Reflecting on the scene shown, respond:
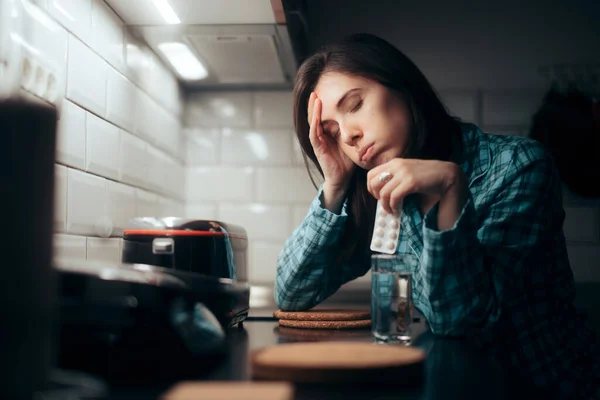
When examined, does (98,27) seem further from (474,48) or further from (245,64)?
(474,48)

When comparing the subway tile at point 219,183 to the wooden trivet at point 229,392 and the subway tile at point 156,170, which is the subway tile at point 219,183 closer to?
the subway tile at point 156,170

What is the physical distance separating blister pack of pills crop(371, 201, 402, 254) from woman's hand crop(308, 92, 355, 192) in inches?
9.2

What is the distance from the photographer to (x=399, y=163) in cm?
90

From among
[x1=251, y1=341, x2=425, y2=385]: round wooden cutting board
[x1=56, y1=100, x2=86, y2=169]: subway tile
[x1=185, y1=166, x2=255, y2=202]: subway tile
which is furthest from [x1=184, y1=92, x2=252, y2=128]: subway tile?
[x1=251, y1=341, x2=425, y2=385]: round wooden cutting board

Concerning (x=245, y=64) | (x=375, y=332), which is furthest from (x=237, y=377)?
(x=245, y=64)

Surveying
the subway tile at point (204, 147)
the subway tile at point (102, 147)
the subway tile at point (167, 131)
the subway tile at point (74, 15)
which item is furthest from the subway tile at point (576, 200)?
the subway tile at point (74, 15)

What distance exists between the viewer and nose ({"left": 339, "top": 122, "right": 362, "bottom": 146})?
49.9 inches

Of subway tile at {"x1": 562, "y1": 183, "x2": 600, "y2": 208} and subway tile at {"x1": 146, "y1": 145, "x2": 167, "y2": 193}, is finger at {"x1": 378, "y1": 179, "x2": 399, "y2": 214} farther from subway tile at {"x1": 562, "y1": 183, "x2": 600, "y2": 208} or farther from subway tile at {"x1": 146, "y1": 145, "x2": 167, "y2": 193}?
subway tile at {"x1": 562, "y1": 183, "x2": 600, "y2": 208}

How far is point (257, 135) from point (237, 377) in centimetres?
145

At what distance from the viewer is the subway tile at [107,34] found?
1217 mm

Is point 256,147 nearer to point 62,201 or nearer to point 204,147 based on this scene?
point 204,147

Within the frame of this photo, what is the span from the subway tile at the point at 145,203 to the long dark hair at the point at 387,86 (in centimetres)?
50

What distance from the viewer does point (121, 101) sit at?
4.47 ft

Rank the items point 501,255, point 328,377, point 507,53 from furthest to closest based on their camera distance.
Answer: point 507,53 → point 501,255 → point 328,377
